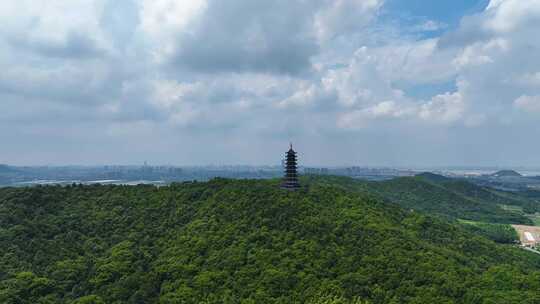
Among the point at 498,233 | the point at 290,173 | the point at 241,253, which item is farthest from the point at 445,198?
the point at 241,253

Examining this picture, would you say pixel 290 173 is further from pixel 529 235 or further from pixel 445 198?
pixel 445 198

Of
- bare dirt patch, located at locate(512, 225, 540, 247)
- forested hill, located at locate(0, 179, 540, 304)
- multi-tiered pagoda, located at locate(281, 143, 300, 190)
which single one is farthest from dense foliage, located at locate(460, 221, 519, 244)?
multi-tiered pagoda, located at locate(281, 143, 300, 190)

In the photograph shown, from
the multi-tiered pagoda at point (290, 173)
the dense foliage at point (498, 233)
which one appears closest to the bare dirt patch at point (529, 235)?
the dense foliage at point (498, 233)

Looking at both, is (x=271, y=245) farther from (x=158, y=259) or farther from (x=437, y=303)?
(x=437, y=303)

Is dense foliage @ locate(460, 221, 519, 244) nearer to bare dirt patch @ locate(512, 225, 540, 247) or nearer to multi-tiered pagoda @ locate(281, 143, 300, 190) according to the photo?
bare dirt patch @ locate(512, 225, 540, 247)

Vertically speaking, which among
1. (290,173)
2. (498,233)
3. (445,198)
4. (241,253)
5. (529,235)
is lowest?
(529,235)

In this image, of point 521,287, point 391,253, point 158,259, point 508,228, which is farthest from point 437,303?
point 508,228
